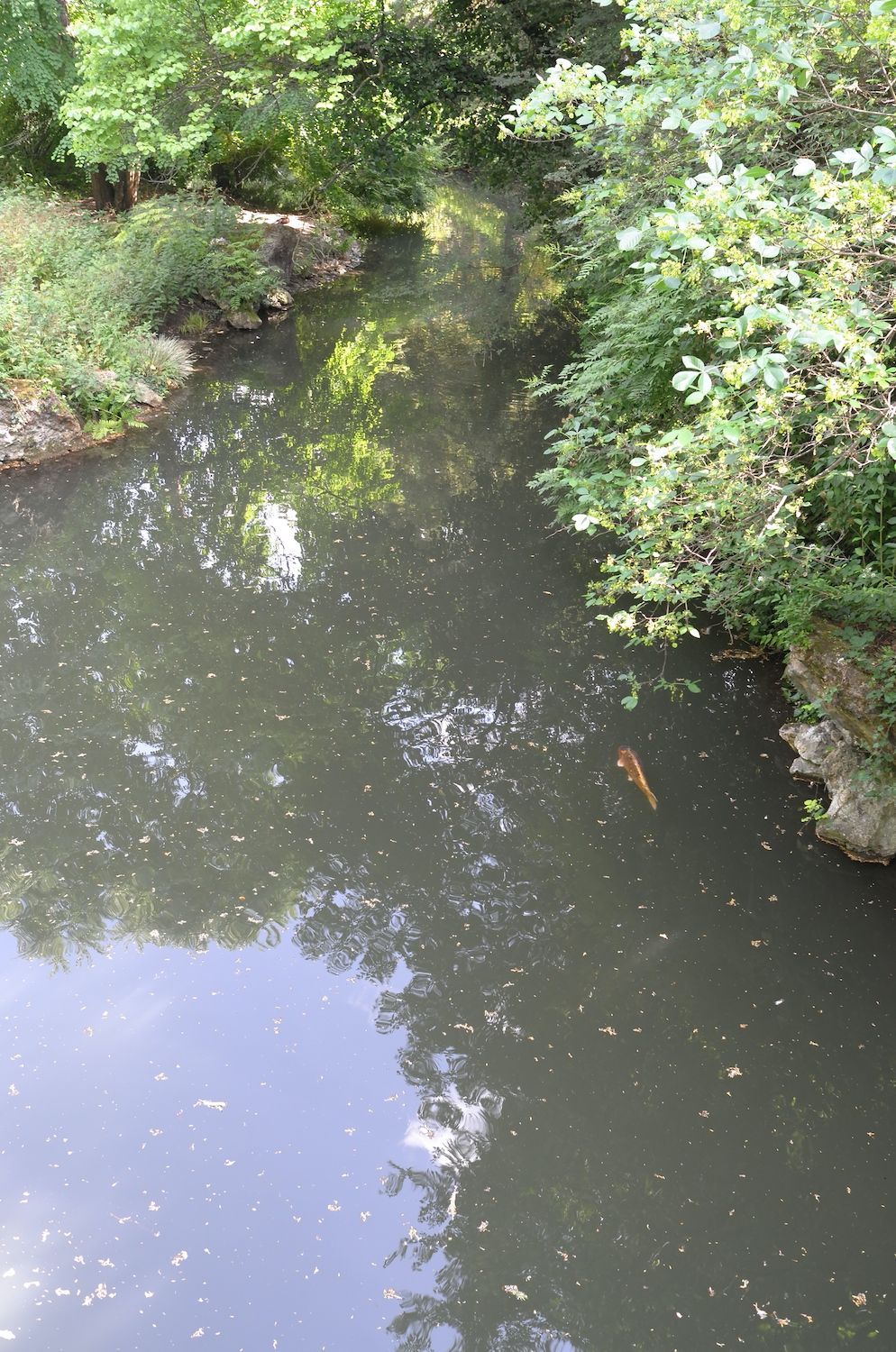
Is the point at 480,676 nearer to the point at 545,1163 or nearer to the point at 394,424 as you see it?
the point at 545,1163

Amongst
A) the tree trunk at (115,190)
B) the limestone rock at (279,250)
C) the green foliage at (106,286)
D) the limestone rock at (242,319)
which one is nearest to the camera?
the green foliage at (106,286)

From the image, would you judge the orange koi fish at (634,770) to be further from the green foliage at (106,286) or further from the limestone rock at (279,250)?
the limestone rock at (279,250)

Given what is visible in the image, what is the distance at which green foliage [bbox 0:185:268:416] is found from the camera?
10.5 meters

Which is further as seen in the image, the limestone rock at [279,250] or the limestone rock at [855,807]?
the limestone rock at [279,250]

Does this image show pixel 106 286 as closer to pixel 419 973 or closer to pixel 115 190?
pixel 115 190

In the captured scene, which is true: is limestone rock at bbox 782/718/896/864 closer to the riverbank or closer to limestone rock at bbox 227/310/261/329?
the riverbank

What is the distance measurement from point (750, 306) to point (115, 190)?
1606cm

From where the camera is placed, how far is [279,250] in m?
16.5

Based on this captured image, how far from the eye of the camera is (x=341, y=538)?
8.91m

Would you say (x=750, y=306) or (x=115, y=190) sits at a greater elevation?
(x=115, y=190)

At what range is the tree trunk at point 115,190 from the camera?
15.5 meters

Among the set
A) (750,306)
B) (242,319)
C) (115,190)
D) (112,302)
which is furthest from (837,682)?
(115,190)

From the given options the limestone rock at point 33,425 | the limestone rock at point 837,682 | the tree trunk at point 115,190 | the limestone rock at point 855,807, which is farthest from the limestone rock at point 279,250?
the limestone rock at point 855,807

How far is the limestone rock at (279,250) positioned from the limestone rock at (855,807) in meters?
13.2
